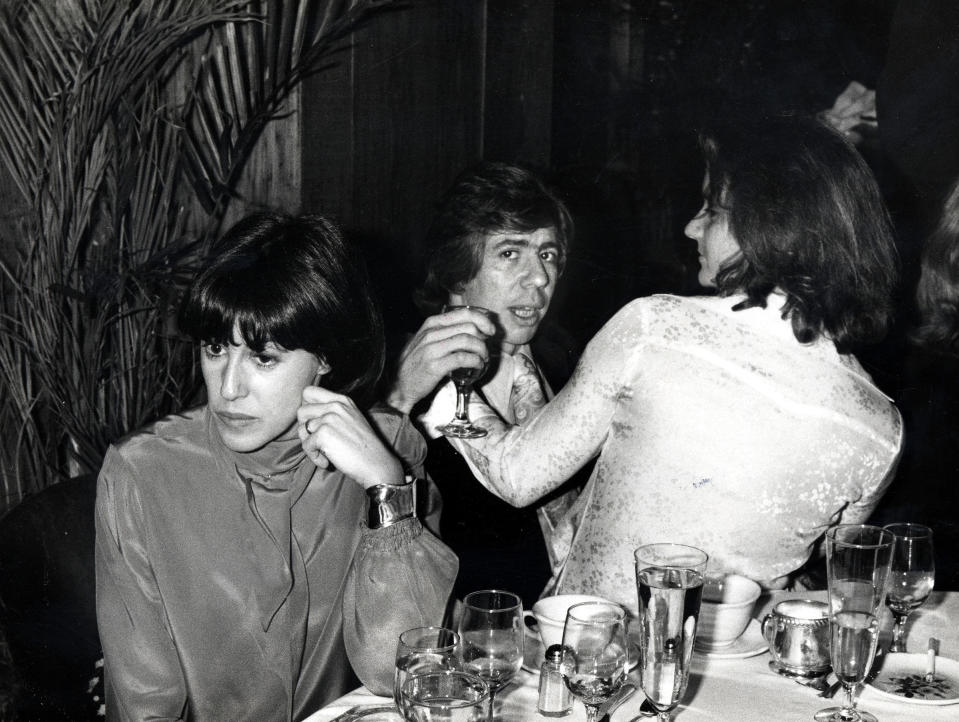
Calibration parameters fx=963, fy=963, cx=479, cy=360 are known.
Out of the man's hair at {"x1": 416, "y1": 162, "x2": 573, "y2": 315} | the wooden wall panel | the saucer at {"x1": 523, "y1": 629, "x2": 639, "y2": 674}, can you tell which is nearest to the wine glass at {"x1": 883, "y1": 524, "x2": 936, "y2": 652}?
the saucer at {"x1": 523, "y1": 629, "x2": 639, "y2": 674}

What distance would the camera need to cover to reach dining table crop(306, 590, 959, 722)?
1222 millimetres

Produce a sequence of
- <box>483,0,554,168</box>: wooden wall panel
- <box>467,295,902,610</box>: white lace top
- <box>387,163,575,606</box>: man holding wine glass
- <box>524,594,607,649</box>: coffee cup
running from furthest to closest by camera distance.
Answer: <box>483,0,554,168</box>: wooden wall panel
<box>387,163,575,606</box>: man holding wine glass
<box>467,295,902,610</box>: white lace top
<box>524,594,607,649</box>: coffee cup

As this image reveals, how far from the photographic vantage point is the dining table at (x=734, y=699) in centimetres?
122

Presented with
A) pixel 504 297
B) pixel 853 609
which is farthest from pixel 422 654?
pixel 504 297

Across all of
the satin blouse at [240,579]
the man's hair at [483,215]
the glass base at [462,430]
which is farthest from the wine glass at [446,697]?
the man's hair at [483,215]

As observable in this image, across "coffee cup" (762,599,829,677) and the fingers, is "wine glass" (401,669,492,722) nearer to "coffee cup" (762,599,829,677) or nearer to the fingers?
"coffee cup" (762,599,829,677)

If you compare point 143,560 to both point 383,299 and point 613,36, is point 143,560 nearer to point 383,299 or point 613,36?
point 383,299

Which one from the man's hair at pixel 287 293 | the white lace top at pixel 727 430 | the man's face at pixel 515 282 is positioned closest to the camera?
the man's hair at pixel 287 293

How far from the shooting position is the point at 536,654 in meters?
1.34

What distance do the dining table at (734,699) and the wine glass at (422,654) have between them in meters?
0.13

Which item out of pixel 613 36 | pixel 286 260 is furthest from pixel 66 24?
pixel 613 36

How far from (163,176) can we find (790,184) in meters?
1.51

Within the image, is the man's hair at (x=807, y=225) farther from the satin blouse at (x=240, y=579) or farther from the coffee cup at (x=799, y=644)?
the satin blouse at (x=240, y=579)

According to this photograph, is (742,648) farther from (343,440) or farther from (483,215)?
(483,215)
